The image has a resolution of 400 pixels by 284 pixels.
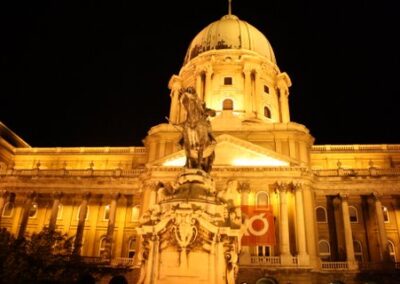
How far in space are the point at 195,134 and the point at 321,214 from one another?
1370 inches

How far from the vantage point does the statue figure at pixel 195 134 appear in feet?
39.0

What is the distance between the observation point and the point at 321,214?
43312 millimetres

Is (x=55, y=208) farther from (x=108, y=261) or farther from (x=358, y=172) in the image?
(x=358, y=172)

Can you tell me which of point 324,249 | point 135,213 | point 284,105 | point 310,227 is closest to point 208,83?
point 284,105

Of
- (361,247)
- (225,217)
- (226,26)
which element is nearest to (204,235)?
(225,217)

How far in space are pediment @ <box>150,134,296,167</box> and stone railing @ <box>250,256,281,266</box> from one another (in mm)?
8183

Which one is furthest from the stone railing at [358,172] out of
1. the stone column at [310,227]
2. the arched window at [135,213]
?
the arched window at [135,213]

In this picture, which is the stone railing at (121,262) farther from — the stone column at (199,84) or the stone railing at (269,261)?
the stone column at (199,84)

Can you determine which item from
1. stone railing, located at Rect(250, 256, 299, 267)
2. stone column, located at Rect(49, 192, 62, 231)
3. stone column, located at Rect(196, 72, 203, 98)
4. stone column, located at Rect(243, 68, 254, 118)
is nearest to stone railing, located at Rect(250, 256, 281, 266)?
stone railing, located at Rect(250, 256, 299, 267)

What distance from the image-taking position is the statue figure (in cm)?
1189

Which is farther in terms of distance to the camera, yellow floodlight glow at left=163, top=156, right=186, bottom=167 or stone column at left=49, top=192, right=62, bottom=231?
stone column at left=49, top=192, right=62, bottom=231

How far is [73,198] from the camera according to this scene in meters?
46.5

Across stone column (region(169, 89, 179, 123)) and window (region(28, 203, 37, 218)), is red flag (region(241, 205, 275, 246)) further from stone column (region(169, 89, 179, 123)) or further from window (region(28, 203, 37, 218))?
window (region(28, 203, 37, 218))

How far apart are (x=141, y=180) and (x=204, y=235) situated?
32.9 meters
